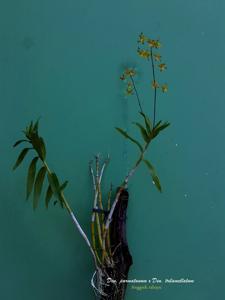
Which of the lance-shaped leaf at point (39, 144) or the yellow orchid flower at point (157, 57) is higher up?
the yellow orchid flower at point (157, 57)

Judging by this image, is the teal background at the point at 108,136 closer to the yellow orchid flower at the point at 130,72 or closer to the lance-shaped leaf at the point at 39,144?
the yellow orchid flower at the point at 130,72

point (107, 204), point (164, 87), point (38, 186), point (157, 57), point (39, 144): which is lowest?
point (107, 204)

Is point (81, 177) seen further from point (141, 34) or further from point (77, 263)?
point (141, 34)

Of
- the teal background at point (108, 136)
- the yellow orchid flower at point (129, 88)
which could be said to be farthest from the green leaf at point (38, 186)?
the yellow orchid flower at point (129, 88)

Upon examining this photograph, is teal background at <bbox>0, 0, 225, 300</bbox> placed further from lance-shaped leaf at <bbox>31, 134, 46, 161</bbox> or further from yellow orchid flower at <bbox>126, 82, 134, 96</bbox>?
lance-shaped leaf at <bbox>31, 134, 46, 161</bbox>

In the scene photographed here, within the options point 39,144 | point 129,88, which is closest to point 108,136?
point 129,88

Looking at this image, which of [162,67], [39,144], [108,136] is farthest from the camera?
[108,136]

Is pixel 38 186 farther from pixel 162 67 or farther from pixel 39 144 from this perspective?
pixel 162 67

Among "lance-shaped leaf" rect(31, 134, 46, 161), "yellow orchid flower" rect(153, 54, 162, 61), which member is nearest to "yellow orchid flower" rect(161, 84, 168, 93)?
"yellow orchid flower" rect(153, 54, 162, 61)

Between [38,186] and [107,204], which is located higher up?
[38,186]
